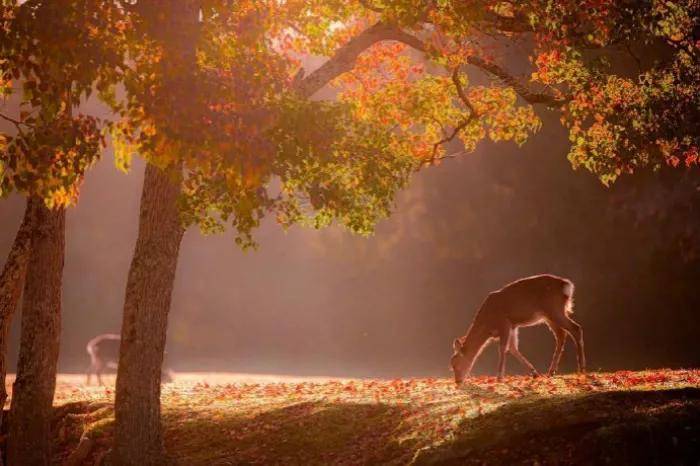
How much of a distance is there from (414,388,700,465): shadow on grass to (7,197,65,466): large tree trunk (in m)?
6.11

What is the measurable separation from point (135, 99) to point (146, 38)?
792mm

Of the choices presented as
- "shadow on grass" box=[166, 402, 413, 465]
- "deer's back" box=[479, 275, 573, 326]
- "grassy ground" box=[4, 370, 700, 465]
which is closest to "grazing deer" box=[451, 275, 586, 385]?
"deer's back" box=[479, 275, 573, 326]

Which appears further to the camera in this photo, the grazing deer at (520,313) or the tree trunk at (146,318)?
the grazing deer at (520,313)

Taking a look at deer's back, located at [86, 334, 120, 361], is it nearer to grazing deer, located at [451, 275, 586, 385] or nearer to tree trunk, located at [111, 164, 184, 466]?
grazing deer, located at [451, 275, 586, 385]

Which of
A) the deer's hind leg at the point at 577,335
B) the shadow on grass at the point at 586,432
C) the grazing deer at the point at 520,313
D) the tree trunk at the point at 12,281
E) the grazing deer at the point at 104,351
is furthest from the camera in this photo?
the grazing deer at the point at 104,351

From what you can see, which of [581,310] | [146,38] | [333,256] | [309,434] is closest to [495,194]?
[581,310]

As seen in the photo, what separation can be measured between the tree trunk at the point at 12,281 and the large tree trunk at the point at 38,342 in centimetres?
10

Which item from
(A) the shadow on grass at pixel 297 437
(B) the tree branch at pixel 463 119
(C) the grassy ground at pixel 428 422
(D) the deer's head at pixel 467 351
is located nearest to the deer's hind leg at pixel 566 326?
(D) the deer's head at pixel 467 351

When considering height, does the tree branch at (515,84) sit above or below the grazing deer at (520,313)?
above

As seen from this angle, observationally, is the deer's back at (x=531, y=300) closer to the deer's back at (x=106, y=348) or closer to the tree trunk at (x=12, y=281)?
the tree trunk at (x=12, y=281)

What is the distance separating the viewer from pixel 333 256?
41.9m

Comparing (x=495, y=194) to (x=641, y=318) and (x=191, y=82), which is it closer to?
(x=641, y=318)

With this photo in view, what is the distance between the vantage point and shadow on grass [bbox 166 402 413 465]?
11797 millimetres

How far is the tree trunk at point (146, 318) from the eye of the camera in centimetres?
1172
